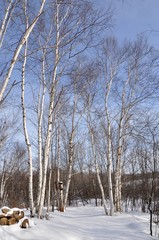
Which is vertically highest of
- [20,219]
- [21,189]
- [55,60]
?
[55,60]

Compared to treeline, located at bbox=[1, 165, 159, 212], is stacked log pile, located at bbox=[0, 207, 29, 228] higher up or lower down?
higher up

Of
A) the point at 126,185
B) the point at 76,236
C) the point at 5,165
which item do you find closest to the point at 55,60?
the point at 76,236

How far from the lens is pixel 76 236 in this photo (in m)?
6.00

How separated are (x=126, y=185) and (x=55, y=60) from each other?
18.9 meters

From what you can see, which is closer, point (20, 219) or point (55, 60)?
point (20, 219)

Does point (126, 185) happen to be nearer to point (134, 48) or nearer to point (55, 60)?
point (134, 48)

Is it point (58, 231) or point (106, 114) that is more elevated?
point (106, 114)

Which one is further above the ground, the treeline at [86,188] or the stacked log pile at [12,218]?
the stacked log pile at [12,218]

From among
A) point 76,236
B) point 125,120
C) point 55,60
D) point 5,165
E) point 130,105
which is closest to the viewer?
point 76,236

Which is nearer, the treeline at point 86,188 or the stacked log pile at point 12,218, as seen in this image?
the stacked log pile at point 12,218

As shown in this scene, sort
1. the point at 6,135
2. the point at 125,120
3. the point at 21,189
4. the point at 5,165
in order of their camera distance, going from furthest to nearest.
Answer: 1. the point at 21,189
2. the point at 5,165
3. the point at 6,135
4. the point at 125,120

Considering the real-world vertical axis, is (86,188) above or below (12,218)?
below

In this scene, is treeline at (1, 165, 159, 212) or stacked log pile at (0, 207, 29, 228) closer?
stacked log pile at (0, 207, 29, 228)

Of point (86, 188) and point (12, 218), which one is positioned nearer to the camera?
point (12, 218)
